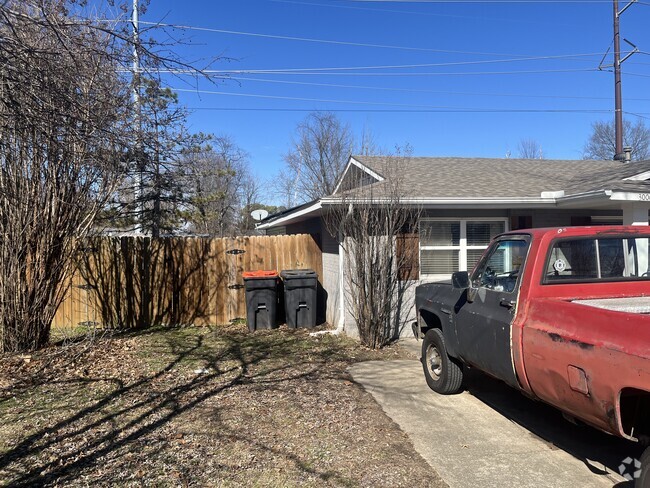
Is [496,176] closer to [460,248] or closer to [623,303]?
[460,248]

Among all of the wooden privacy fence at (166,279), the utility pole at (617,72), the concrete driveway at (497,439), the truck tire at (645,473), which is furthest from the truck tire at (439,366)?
the utility pole at (617,72)

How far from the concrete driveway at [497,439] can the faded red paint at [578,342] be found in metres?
0.69

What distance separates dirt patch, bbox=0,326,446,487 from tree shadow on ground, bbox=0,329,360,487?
0.02 meters

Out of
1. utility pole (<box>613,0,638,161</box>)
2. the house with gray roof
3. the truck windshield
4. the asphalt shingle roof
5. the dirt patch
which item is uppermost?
utility pole (<box>613,0,638,161</box>)

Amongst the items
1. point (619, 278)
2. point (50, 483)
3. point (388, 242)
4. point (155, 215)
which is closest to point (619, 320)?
point (619, 278)

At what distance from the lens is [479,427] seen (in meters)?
4.62

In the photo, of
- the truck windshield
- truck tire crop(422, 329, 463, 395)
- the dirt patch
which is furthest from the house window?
the truck windshield

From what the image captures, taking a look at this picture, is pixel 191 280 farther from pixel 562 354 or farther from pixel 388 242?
pixel 562 354

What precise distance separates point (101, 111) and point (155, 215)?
9.08m

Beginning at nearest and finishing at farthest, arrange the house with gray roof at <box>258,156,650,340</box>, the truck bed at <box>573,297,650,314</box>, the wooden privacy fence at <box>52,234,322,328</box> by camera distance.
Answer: the truck bed at <box>573,297,650,314</box>, the house with gray roof at <box>258,156,650,340</box>, the wooden privacy fence at <box>52,234,322,328</box>

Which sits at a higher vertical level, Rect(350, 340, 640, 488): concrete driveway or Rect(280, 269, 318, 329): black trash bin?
Rect(280, 269, 318, 329): black trash bin

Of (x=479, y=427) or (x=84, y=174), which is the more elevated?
(x=84, y=174)

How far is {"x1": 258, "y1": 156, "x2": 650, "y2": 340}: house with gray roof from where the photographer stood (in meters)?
8.27

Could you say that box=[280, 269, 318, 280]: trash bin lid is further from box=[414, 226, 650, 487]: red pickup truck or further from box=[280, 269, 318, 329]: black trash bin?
box=[414, 226, 650, 487]: red pickup truck
